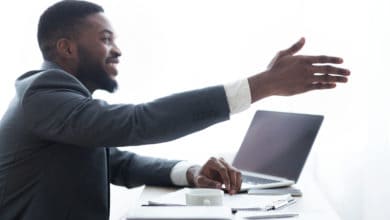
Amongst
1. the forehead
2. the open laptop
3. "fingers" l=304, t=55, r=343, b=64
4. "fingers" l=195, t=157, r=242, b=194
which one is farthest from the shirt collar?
"fingers" l=304, t=55, r=343, b=64

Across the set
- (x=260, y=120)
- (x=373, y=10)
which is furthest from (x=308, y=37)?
(x=260, y=120)

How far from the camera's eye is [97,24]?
64.5 inches

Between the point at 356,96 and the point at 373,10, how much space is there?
31cm

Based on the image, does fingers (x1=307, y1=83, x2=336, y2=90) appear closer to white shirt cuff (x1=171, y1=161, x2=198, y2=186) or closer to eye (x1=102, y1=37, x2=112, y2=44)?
white shirt cuff (x1=171, y1=161, x2=198, y2=186)

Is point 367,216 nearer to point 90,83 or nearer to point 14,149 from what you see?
point 90,83

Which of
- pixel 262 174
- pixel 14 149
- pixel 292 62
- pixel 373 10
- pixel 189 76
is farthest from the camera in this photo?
pixel 189 76

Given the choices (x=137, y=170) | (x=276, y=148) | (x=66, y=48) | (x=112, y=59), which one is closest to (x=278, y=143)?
(x=276, y=148)

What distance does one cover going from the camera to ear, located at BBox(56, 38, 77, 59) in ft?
5.21

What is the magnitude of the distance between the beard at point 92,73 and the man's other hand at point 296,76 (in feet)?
1.83

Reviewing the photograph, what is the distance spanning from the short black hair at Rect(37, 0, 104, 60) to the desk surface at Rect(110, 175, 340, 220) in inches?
17.3

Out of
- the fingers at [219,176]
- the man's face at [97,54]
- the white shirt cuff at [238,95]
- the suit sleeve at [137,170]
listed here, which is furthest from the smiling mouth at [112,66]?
the white shirt cuff at [238,95]

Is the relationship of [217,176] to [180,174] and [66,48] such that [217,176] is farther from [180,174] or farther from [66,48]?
[66,48]

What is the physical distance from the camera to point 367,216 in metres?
2.18

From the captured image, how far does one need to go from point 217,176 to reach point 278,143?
0.21 m
